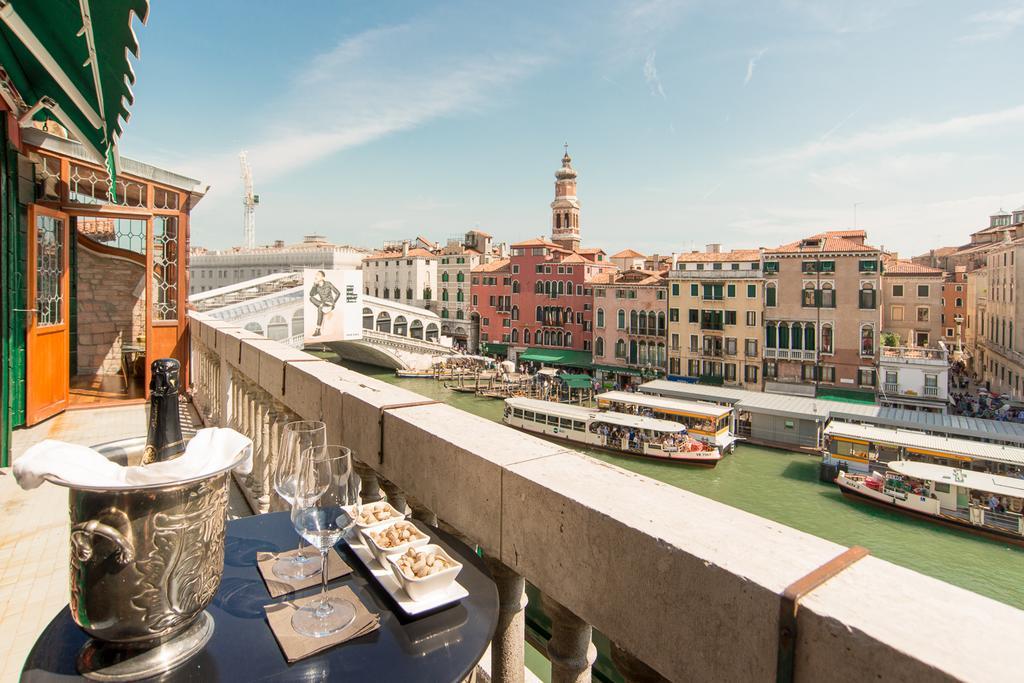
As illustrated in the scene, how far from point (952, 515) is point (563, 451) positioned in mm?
22246

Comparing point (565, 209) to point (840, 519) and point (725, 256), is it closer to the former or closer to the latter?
A: point (725, 256)

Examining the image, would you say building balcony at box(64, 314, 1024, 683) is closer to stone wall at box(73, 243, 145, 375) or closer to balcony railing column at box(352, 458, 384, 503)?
balcony railing column at box(352, 458, 384, 503)

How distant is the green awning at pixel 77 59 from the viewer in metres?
2.53

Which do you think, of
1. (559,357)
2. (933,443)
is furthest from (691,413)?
(559,357)

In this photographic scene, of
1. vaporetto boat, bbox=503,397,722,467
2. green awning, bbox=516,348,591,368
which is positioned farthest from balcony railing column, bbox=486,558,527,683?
green awning, bbox=516,348,591,368

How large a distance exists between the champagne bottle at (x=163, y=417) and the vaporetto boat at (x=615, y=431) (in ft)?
81.1

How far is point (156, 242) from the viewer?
8.39 metres

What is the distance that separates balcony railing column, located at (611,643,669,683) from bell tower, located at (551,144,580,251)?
51.2 meters

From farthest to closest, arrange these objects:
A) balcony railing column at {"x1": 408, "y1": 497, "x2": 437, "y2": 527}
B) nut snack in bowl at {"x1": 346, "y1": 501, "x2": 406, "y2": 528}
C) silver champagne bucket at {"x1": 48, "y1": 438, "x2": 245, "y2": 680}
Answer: balcony railing column at {"x1": 408, "y1": 497, "x2": 437, "y2": 527} < nut snack in bowl at {"x1": 346, "y1": 501, "x2": 406, "y2": 528} < silver champagne bucket at {"x1": 48, "y1": 438, "x2": 245, "y2": 680}

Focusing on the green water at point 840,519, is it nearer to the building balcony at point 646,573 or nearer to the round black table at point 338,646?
the building balcony at point 646,573

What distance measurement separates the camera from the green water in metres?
16.6

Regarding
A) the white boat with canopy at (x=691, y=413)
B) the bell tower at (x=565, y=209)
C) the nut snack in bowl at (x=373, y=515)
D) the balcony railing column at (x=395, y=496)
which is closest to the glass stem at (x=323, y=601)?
the nut snack in bowl at (x=373, y=515)

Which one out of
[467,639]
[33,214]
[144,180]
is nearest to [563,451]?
[467,639]

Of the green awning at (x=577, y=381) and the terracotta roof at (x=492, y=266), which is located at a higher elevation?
Answer: the terracotta roof at (x=492, y=266)
